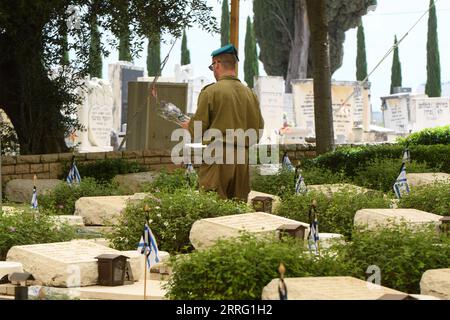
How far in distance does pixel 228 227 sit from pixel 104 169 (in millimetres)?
7359

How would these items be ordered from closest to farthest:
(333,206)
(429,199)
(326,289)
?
(326,289) → (333,206) → (429,199)

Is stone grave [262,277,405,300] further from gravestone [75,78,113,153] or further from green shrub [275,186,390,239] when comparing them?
gravestone [75,78,113,153]

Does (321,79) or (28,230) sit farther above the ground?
(321,79)

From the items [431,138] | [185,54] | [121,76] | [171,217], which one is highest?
[185,54]

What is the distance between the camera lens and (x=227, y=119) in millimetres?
11555

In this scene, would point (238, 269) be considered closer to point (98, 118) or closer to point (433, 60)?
point (98, 118)

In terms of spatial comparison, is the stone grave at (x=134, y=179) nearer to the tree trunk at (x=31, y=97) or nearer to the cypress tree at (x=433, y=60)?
the tree trunk at (x=31, y=97)

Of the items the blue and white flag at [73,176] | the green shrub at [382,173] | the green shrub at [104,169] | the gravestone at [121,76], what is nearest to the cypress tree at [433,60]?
the gravestone at [121,76]

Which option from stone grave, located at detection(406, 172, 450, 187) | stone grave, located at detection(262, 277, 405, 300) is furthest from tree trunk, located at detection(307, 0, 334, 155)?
stone grave, located at detection(262, 277, 405, 300)

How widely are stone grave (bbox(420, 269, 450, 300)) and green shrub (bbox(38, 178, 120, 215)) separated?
7.01 meters

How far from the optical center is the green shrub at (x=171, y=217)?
36.5 ft

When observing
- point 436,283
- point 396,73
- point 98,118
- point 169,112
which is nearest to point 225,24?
point 396,73

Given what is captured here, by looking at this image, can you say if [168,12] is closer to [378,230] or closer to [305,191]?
[305,191]

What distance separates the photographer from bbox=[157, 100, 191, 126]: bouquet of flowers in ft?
62.4
